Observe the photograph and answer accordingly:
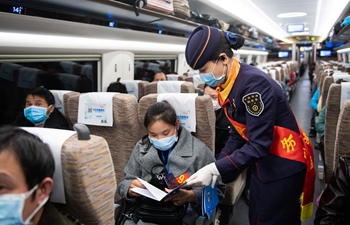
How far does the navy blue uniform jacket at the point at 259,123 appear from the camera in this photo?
1615mm

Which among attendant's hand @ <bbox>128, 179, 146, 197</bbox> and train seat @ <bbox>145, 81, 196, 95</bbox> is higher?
train seat @ <bbox>145, 81, 196, 95</bbox>

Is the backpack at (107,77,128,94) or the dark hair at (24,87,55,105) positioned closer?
the dark hair at (24,87,55,105)

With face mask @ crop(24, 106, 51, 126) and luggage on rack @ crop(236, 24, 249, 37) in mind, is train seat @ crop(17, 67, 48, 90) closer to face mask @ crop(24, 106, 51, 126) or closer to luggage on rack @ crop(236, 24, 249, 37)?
face mask @ crop(24, 106, 51, 126)

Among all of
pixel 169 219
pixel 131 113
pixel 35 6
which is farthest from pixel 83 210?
pixel 35 6

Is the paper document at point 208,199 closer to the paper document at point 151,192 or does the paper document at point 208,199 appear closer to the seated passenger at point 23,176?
the paper document at point 151,192

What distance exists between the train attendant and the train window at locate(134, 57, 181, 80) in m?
3.89

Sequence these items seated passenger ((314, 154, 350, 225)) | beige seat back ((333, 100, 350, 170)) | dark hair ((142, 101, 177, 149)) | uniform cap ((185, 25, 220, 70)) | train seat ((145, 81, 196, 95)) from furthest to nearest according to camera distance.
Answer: train seat ((145, 81, 196, 95))
dark hair ((142, 101, 177, 149))
beige seat back ((333, 100, 350, 170))
uniform cap ((185, 25, 220, 70))
seated passenger ((314, 154, 350, 225))

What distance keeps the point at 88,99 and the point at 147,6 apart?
5.36 feet

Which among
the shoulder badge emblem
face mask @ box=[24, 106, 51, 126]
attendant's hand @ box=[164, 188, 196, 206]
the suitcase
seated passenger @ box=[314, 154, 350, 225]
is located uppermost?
the suitcase

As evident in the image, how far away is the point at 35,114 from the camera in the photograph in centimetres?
287

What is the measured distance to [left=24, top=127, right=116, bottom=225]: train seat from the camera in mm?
1045

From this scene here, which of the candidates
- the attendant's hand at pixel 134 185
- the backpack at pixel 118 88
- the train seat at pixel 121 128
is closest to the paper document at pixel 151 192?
the attendant's hand at pixel 134 185

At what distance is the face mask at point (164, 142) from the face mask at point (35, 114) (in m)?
1.26

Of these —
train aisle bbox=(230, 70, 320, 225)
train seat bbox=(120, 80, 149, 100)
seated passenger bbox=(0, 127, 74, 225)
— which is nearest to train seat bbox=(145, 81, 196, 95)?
train seat bbox=(120, 80, 149, 100)
